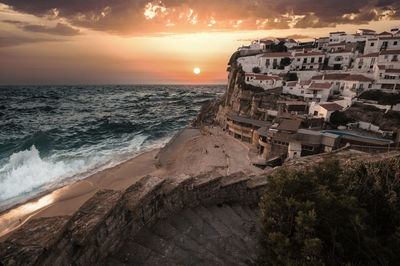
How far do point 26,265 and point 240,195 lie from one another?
7118mm

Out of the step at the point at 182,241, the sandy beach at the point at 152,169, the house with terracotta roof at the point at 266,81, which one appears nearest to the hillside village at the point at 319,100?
the house with terracotta roof at the point at 266,81

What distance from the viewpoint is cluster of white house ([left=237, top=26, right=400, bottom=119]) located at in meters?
36.9

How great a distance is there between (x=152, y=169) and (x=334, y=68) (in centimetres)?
5535

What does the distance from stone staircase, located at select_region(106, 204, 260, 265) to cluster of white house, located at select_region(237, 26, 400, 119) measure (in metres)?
33.0

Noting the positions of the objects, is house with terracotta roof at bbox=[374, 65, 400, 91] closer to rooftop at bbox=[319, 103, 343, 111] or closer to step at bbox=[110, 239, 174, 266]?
rooftop at bbox=[319, 103, 343, 111]

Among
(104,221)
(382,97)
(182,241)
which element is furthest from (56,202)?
(382,97)

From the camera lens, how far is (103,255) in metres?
4.52

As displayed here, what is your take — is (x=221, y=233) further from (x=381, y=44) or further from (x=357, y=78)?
(x=381, y=44)

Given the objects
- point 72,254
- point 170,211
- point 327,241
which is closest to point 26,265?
point 72,254

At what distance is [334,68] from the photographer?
1972 inches

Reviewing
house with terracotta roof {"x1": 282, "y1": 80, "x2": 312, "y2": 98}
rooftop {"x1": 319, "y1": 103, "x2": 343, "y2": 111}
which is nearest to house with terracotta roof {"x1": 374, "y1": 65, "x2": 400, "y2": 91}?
house with terracotta roof {"x1": 282, "y1": 80, "x2": 312, "y2": 98}

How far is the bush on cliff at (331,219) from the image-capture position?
145 inches

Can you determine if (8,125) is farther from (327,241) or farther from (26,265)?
(327,241)

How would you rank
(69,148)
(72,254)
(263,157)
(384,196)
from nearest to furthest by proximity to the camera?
(72,254)
(384,196)
(263,157)
(69,148)
